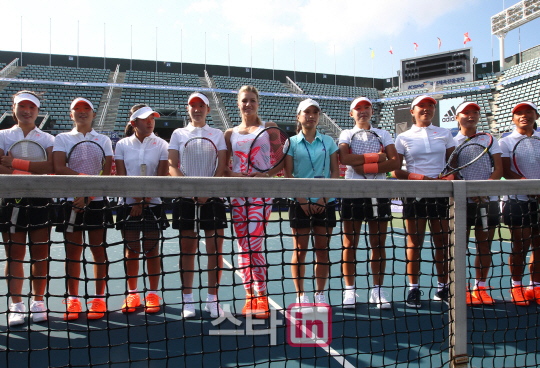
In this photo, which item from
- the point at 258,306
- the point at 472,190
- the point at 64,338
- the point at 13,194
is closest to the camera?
the point at 13,194

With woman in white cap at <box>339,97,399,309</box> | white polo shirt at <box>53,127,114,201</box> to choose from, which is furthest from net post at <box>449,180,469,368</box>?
white polo shirt at <box>53,127,114,201</box>

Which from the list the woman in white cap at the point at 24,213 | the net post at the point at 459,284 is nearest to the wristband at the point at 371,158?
the net post at the point at 459,284

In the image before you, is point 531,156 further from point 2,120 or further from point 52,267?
point 2,120

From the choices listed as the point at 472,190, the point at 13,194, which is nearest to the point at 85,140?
the point at 13,194

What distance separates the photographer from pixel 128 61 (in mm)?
27516

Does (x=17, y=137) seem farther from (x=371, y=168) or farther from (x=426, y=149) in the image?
(x=426, y=149)

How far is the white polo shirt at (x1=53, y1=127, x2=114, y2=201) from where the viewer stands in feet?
9.57

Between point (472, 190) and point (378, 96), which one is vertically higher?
point (378, 96)

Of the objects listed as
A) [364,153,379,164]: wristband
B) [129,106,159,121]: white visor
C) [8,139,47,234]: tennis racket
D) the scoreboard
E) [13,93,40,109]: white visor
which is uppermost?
the scoreboard

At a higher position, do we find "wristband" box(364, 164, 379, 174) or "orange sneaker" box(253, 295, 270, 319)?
"wristband" box(364, 164, 379, 174)

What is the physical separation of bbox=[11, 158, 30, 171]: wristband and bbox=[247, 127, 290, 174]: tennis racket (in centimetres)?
168

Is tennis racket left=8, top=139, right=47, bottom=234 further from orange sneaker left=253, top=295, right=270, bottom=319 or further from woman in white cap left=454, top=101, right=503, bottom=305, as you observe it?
woman in white cap left=454, top=101, right=503, bottom=305

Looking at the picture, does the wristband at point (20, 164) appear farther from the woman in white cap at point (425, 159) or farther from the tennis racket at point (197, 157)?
the woman in white cap at point (425, 159)

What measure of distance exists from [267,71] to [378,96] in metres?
9.49
